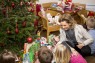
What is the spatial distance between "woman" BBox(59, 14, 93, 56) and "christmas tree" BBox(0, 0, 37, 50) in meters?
0.49

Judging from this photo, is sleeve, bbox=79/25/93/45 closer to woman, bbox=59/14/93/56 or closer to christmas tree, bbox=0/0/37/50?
woman, bbox=59/14/93/56

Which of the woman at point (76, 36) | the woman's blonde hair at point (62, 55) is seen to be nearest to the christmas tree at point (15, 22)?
the woman at point (76, 36)

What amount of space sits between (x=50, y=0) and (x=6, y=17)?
8.37 feet

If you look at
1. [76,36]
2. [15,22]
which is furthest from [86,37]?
[15,22]

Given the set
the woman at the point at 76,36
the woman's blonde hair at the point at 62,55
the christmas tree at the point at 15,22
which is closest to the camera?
the woman's blonde hair at the point at 62,55

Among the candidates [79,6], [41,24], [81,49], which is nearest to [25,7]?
[81,49]

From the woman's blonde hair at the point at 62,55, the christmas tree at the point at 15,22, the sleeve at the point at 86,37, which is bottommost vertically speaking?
the sleeve at the point at 86,37

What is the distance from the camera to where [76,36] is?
2.87 meters

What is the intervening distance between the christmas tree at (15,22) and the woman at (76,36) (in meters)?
0.49

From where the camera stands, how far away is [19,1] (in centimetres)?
250

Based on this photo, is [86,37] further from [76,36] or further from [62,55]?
[62,55]

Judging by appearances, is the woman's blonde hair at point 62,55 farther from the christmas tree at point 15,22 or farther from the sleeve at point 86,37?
the sleeve at point 86,37

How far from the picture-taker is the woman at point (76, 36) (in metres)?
2.79

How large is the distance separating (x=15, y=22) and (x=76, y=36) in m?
0.98
